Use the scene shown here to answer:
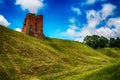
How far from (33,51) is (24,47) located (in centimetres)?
319

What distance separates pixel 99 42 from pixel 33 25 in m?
79.9

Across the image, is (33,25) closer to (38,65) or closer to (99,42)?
(38,65)

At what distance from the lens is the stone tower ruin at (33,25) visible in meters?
106

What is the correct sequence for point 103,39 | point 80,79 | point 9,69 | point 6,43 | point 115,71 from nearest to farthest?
point 115,71 < point 80,79 < point 9,69 < point 6,43 < point 103,39

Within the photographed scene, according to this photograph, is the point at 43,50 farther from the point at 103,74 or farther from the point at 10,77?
the point at 103,74

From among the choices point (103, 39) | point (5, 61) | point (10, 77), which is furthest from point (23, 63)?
point (103, 39)

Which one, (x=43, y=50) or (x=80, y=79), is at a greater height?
(x=43, y=50)

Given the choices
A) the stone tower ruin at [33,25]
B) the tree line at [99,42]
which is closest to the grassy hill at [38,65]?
the stone tower ruin at [33,25]

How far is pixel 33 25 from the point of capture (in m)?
108

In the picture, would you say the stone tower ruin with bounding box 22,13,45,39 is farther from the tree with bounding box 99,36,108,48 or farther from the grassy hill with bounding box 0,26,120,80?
the tree with bounding box 99,36,108,48

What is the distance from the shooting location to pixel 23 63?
211 ft

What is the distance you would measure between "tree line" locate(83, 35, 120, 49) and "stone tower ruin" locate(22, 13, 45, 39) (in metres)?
70.1

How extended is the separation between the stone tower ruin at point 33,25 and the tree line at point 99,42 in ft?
230

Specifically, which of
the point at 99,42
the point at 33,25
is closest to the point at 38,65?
the point at 33,25
